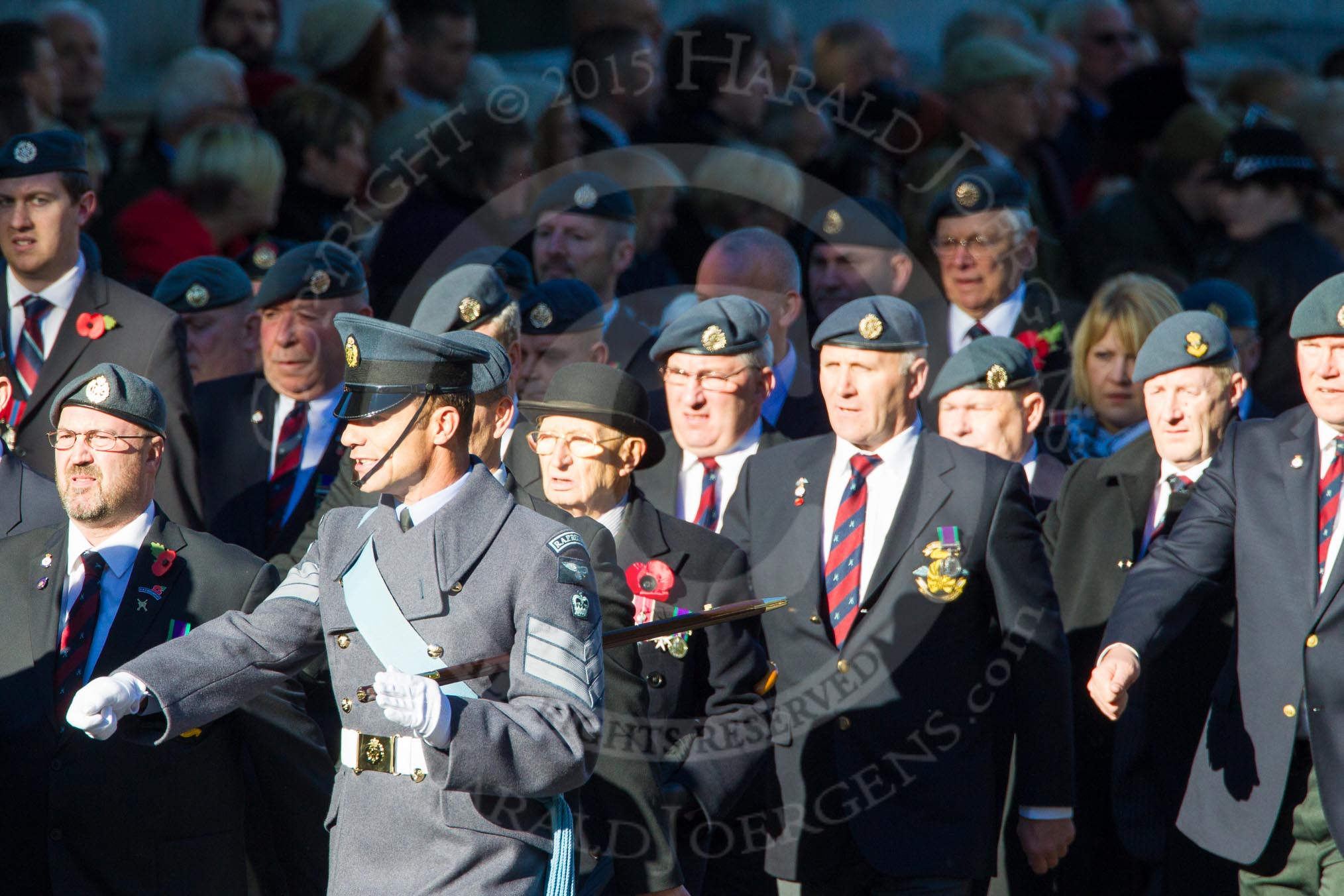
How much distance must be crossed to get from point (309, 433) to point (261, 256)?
1.33m

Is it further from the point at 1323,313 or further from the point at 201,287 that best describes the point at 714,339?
the point at 201,287

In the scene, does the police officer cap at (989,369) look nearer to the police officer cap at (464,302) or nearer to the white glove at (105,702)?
the police officer cap at (464,302)

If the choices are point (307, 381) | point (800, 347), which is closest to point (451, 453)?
point (307, 381)

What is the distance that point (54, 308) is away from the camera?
6379 millimetres

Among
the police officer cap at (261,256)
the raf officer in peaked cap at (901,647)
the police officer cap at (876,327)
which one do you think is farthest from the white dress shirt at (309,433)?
the police officer cap at (876,327)

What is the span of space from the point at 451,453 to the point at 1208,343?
9.44 ft

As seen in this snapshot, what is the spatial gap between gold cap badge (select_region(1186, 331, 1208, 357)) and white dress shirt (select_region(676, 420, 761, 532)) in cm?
143

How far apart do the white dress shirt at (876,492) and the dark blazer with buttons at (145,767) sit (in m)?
1.64

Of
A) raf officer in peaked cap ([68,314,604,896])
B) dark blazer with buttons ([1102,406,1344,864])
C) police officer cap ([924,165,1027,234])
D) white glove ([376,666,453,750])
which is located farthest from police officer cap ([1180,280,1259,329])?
white glove ([376,666,453,750])

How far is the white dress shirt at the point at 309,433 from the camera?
257 inches

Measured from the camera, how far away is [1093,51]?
11.0 metres

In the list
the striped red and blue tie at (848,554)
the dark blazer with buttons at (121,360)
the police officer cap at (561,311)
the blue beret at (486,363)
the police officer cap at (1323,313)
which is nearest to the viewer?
the blue beret at (486,363)

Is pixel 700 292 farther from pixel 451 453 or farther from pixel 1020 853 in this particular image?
pixel 451 453

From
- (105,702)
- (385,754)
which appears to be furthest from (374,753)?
(105,702)
